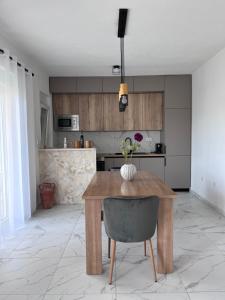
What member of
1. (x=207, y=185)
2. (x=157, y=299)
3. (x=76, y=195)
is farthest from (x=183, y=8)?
(x=76, y=195)

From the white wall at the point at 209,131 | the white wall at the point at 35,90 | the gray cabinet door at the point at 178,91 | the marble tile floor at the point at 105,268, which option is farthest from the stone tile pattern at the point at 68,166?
the gray cabinet door at the point at 178,91

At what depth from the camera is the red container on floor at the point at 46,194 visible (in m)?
4.66

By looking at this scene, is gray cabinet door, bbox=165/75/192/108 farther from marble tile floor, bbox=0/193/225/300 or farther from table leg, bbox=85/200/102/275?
table leg, bbox=85/200/102/275

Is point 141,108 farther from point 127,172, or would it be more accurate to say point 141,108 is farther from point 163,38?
point 127,172

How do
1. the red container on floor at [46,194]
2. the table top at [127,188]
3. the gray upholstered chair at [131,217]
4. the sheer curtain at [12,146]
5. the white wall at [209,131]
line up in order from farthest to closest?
1. the red container on floor at [46,194]
2. the white wall at [209,131]
3. the sheer curtain at [12,146]
4. the table top at [127,188]
5. the gray upholstered chair at [131,217]

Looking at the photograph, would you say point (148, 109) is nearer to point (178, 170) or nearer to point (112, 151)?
point (112, 151)

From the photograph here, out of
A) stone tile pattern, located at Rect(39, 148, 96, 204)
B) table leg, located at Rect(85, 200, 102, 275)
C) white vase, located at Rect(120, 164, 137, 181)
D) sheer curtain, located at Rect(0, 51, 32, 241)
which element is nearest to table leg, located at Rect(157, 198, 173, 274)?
table leg, located at Rect(85, 200, 102, 275)

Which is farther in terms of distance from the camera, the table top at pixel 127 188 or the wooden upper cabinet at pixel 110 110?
the wooden upper cabinet at pixel 110 110

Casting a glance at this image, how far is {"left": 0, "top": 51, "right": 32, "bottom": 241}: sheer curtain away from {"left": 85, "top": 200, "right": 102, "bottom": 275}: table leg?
1421 mm

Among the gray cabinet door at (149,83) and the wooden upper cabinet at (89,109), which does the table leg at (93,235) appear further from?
the gray cabinet door at (149,83)

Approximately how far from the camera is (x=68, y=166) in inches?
195

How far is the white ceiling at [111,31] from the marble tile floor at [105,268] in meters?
2.68

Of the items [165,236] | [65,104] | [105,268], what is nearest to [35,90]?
[65,104]

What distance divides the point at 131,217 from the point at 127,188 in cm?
48
